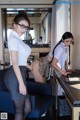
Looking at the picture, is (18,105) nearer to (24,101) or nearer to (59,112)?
(24,101)

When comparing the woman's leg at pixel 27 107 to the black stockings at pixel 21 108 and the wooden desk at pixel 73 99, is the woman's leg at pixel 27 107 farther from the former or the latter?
the wooden desk at pixel 73 99

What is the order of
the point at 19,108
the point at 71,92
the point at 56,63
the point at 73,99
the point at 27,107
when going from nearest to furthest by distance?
the point at 73,99 < the point at 71,92 < the point at 19,108 < the point at 27,107 < the point at 56,63

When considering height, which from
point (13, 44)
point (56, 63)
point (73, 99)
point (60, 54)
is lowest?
point (73, 99)

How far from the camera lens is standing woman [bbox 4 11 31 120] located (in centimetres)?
218

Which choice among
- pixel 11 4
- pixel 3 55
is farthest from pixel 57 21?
pixel 3 55

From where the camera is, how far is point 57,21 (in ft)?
20.3

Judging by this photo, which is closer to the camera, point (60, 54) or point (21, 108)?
point (21, 108)

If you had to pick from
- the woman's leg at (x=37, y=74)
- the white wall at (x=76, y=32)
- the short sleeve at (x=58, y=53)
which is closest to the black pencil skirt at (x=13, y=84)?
the woman's leg at (x=37, y=74)

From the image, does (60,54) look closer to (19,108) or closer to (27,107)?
(27,107)

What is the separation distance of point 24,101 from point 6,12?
5602 mm

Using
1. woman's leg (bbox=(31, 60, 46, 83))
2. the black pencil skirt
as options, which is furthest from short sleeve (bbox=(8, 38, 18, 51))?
woman's leg (bbox=(31, 60, 46, 83))

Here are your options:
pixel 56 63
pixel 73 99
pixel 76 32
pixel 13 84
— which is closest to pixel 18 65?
pixel 13 84

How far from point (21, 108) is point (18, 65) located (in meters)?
0.44

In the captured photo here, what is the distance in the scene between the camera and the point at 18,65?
2225 millimetres
